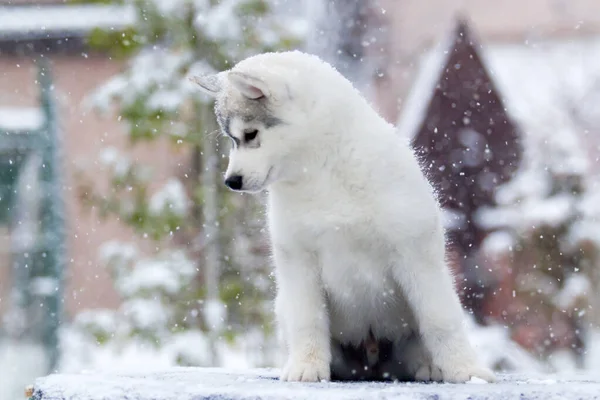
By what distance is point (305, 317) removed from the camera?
1964 millimetres

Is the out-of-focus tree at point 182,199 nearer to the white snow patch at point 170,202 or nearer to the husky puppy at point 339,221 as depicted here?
the white snow patch at point 170,202

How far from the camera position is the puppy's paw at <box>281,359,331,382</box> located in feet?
6.27

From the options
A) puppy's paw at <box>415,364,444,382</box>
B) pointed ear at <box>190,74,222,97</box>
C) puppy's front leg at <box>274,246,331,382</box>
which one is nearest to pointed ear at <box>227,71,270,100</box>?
pointed ear at <box>190,74,222,97</box>

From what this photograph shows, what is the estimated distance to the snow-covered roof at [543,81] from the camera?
18.0ft

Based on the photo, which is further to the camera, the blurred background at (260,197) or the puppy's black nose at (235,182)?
the blurred background at (260,197)

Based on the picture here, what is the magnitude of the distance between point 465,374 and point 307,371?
0.32 meters

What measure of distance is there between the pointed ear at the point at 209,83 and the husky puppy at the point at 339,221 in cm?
6

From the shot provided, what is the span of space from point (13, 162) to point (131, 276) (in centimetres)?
121

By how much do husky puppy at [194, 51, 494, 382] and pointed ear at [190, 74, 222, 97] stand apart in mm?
60

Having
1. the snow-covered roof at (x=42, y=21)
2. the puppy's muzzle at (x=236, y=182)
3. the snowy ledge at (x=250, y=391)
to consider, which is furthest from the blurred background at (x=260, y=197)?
the snowy ledge at (x=250, y=391)

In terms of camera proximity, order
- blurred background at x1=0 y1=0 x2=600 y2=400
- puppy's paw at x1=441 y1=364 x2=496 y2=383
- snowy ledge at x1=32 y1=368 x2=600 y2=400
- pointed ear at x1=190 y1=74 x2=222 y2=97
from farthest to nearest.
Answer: blurred background at x1=0 y1=0 x2=600 y2=400, pointed ear at x1=190 y1=74 x2=222 y2=97, puppy's paw at x1=441 y1=364 x2=496 y2=383, snowy ledge at x1=32 y1=368 x2=600 y2=400

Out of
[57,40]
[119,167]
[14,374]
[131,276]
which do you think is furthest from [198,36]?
[57,40]

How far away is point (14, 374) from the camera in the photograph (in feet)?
18.3

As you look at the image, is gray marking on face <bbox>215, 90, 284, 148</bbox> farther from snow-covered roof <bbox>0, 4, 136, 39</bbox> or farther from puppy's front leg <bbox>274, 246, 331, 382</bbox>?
snow-covered roof <bbox>0, 4, 136, 39</bbox>
